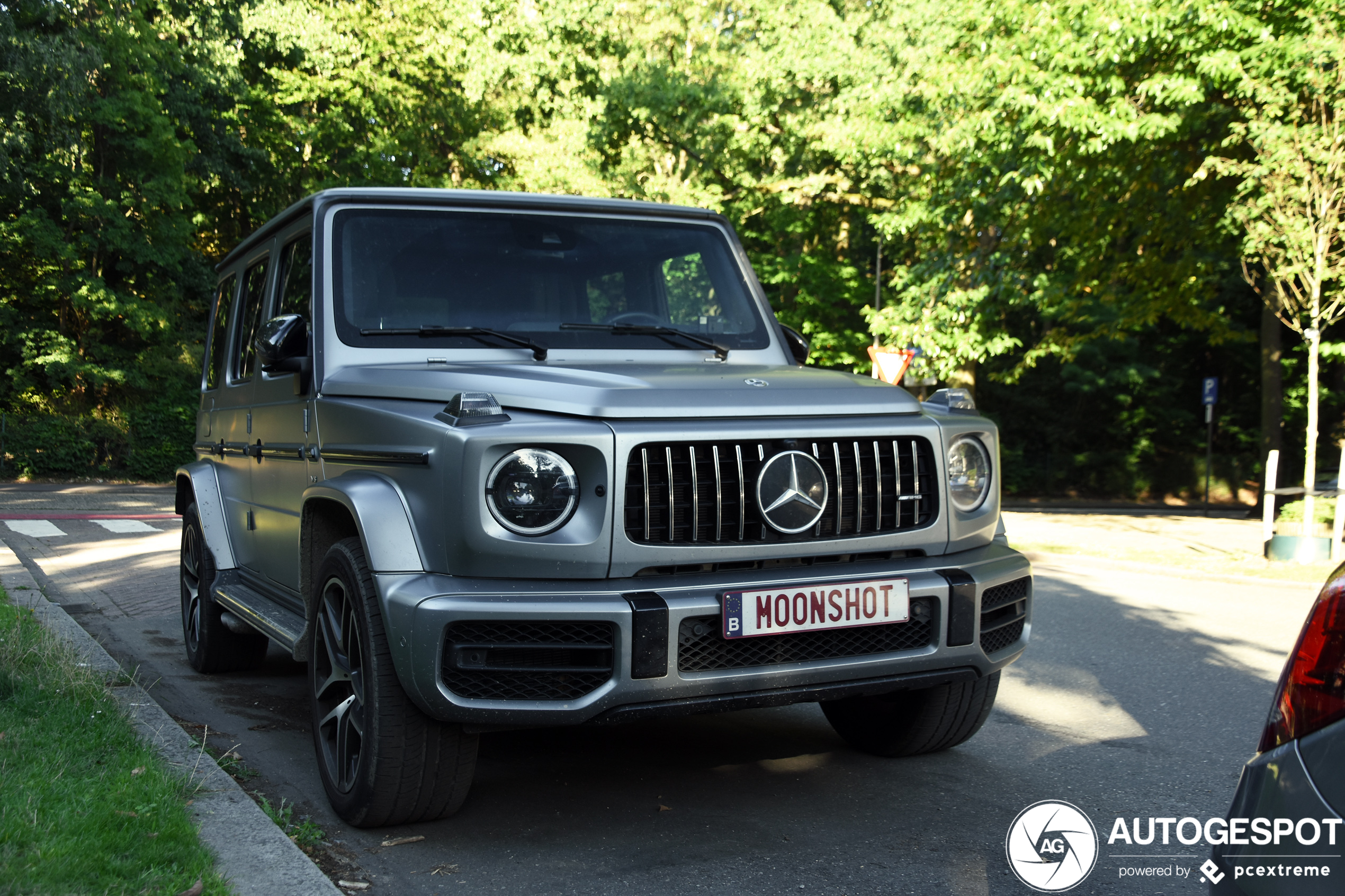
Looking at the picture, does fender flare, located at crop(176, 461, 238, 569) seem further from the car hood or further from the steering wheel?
the steering wheel

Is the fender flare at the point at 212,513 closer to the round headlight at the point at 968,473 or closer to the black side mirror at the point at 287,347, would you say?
the black side mirror at the point at 287,347

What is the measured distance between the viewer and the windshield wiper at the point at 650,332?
177 inches

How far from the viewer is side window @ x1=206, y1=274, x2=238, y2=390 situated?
6191 mm

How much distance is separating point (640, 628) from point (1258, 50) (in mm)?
12404

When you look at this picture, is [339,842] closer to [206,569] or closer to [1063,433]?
[206,569]

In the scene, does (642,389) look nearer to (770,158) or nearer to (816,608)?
(816,608)

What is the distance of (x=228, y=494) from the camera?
18.6 ft

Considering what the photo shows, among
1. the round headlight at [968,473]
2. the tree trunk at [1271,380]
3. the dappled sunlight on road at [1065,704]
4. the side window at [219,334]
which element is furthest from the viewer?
the tree trunk at [1271,380]

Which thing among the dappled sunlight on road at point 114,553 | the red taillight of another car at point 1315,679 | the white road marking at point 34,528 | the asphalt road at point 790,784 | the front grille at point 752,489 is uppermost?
the front grille at point 752,489

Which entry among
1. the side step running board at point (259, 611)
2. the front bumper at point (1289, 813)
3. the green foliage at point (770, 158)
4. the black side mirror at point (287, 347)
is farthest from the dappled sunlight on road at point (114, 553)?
the front bumper at point (1289, 813)

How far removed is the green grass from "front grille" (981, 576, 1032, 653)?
2256 mm

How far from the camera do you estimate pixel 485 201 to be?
4641mm

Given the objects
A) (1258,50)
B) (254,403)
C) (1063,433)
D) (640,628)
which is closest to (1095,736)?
(640,628)

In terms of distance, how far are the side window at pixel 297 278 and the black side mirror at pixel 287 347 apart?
0.09 m
